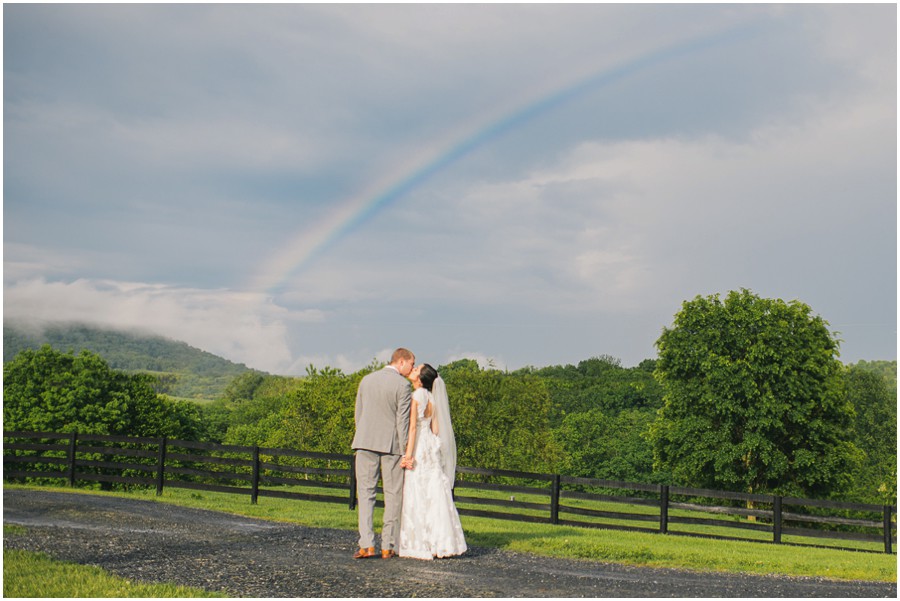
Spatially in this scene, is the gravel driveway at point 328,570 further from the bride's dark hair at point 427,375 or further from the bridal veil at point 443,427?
the bride's dark hair at point 427,375

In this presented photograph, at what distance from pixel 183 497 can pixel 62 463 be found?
4.49m

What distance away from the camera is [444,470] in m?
9.26

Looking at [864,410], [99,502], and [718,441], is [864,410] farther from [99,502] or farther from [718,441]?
[99,502]

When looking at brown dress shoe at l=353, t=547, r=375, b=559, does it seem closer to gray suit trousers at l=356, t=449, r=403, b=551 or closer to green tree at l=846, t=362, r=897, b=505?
gray suit trousers at l=356, t=449, r=403, b=551

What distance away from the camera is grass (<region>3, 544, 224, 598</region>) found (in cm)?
683

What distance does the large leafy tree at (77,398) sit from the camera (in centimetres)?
3231

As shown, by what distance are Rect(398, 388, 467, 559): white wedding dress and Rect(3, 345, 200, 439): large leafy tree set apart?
84.9ft

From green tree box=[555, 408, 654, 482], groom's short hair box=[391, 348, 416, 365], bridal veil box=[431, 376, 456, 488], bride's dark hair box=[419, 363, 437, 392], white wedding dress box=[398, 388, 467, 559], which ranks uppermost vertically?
groom's short hair box=[391, 348, 416, 365]

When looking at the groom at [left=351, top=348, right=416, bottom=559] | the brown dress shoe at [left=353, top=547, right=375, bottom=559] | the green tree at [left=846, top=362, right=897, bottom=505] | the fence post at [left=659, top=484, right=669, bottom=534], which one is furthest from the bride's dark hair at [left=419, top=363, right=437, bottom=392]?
the green tree at [left=846, top=362, right=897, bottom=505]

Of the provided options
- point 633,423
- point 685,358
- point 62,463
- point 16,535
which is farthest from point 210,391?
point 16,535

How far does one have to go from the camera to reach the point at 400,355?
9.08 metres

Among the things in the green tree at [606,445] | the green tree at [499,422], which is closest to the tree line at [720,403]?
the green tree at [499,422]

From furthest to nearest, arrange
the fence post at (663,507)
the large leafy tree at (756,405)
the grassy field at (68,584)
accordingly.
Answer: the large leafy tree at (756,405), the fence post at (663,507), the grassy field at (68,584)

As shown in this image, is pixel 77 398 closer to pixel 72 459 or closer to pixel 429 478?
pixel 72 459
